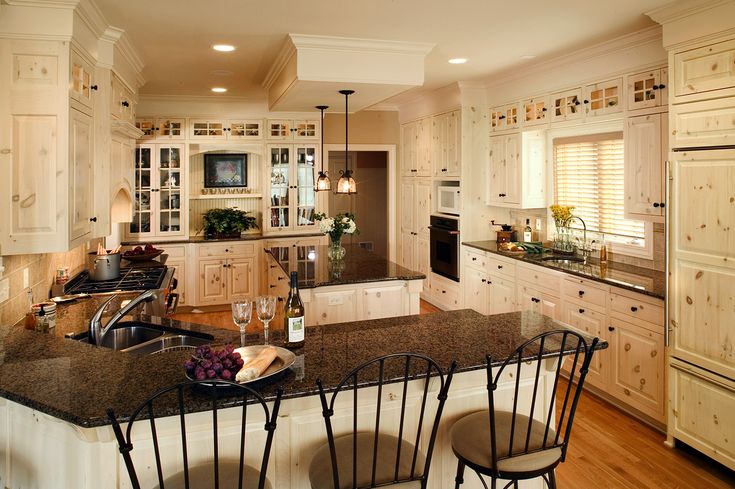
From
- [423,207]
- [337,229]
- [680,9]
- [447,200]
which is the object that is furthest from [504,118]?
[680,9]

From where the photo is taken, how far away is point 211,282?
6.59m

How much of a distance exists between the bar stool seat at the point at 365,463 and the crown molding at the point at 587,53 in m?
3.37

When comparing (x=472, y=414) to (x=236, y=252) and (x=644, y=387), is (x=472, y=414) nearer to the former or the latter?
(x=644, y=387)

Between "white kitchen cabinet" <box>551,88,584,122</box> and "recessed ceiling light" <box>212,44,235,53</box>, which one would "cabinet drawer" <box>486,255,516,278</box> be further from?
"recessed ceiling light" <box>212,44,235,53</box>

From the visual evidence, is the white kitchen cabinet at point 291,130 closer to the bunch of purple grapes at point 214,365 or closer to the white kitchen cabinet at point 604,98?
the white kitchen cabinet at point 604,98

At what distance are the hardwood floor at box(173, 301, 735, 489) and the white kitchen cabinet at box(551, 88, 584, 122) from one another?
8.01 feet

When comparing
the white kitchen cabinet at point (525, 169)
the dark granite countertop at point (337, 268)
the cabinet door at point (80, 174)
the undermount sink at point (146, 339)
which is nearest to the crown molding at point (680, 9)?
the white kitchen cabinet at point (525, 169)

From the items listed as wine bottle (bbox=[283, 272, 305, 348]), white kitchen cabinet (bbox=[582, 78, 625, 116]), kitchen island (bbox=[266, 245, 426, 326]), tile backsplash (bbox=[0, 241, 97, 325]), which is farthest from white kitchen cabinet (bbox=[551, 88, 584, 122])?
tile backsplash (bbox=[0, 241, 97, 325])

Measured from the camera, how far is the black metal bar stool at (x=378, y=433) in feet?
5.18

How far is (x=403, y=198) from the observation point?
731 cm

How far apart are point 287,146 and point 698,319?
5183 mm

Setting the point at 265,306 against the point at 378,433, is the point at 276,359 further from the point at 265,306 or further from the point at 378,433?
the point at 378,433

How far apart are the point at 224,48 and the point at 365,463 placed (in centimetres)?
346

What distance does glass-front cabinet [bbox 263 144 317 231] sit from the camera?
6820mm
